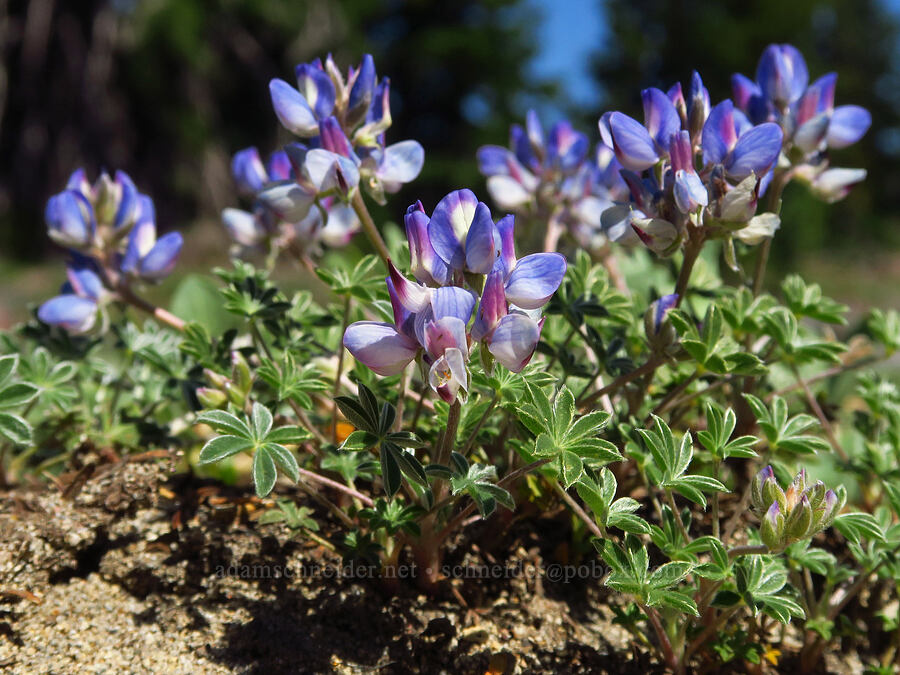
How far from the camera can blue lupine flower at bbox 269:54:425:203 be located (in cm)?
102

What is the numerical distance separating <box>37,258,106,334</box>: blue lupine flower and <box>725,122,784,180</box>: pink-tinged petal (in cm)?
96

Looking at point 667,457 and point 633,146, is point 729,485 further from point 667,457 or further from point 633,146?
point 633,146

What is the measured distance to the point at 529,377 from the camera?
86cm

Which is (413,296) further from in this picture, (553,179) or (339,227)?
(553,179)

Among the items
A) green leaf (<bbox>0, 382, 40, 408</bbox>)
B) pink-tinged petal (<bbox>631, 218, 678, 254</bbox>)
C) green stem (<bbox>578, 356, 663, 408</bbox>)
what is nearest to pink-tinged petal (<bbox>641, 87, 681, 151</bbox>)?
pink-tinged petal (<bbox>631, 218, 678, 254</bbox>)

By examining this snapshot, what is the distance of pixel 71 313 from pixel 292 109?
48 centimetres

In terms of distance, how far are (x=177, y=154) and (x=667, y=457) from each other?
11186 mm

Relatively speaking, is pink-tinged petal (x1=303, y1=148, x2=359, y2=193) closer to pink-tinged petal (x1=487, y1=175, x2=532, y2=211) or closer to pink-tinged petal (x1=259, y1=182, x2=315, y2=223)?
pink-tinged petal (x1=259, y1=182, x2=315, y2=223)

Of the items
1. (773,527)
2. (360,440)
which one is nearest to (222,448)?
(360,440)

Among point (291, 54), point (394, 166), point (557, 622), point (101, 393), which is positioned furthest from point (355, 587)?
point (291, 54)

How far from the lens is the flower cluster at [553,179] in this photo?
1611 millimetres

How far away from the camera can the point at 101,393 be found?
1437 mm

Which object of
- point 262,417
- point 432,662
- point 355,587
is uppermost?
point 262,417

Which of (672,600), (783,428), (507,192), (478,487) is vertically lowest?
(672,600)
